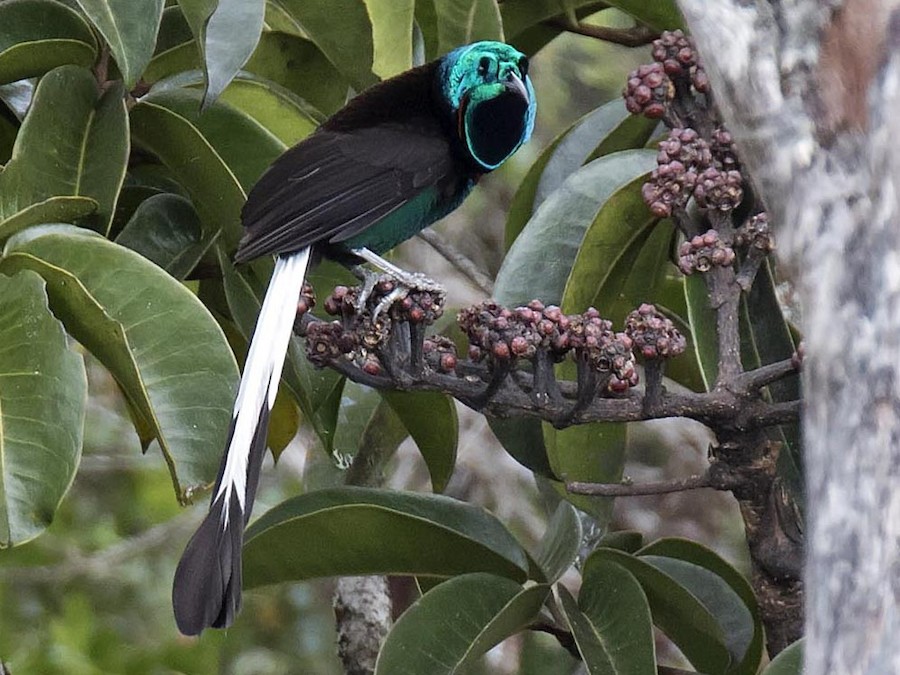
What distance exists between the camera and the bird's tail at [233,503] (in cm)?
157

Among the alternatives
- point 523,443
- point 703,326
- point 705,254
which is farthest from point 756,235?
point 523,443

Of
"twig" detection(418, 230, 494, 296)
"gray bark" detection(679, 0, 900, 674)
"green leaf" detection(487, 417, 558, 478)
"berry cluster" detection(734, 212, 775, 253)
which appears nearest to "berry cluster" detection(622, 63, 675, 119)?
"berry cluster" detection(734, 212, 775, 253)

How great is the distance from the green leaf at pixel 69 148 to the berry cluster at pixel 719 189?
68 centimetres

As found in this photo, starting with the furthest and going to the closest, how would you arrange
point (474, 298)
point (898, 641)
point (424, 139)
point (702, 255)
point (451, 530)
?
point (474, 298) < point (424, 139) < point (451, 530) < point (702, 255) < point (898, 641)

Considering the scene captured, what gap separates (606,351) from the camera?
1.56 m

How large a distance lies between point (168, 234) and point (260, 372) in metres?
0.29

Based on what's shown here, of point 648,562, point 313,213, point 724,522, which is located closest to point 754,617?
point 648,562

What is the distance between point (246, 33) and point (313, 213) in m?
0.34

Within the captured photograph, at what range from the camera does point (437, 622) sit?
5.68ft

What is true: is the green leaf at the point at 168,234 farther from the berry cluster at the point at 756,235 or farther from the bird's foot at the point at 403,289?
the berry cluster at the point at 756,235

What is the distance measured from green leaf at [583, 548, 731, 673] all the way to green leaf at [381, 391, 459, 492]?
24 centimetres

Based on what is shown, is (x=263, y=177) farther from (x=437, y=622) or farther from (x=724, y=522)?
(x=724, y=522)

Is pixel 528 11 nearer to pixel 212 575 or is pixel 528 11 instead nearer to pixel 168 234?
pixel 168 234

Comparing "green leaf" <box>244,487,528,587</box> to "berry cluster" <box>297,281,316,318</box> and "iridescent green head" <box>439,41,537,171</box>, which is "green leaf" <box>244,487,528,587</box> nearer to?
"berry cluster" <box>297,281,316,318</box>
